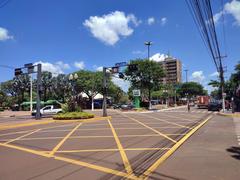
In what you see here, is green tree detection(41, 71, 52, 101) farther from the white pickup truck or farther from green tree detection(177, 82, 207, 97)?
green tree detection(177, 82, 207, 97)

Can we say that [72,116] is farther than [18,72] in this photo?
No

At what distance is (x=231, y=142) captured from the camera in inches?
475

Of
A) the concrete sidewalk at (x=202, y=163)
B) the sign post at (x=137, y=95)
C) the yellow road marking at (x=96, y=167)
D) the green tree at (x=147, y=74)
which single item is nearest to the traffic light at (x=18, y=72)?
the sign post at (x=137, y=95)

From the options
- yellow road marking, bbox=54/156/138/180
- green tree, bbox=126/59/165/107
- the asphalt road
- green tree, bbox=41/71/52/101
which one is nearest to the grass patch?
the asphalt road

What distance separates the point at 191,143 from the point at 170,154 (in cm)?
268

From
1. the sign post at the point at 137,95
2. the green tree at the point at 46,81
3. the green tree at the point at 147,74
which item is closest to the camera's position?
the sign post at the point at 137,95

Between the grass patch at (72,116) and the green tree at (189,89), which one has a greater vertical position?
the green tree at (189,89)

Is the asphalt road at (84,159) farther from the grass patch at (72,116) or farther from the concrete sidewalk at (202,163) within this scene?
the grass patch at (72,116)

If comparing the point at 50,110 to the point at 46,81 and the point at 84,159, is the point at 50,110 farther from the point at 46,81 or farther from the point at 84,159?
the point at 46,81

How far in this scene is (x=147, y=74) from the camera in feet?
169

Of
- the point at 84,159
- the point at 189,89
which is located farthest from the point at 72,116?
the point at 189,89

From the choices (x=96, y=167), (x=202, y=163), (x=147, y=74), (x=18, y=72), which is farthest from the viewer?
(x=147, y=74)

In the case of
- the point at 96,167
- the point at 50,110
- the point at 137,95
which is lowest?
the point at 96,167

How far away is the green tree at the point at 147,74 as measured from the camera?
5136 cm
